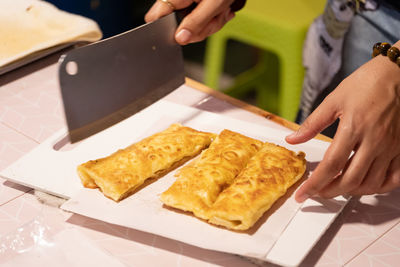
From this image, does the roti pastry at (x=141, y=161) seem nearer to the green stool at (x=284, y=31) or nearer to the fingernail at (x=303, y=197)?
the fingernail at (x=303, y=197)

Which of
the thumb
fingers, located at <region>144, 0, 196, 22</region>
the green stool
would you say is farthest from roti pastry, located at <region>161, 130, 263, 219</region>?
the green stool

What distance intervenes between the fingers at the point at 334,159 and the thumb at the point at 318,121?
0.20ft

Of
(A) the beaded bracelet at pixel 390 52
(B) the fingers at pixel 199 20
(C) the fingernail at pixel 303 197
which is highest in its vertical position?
(A) the beaded bracelet at pixel 390 52

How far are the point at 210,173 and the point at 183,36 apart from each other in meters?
0.45

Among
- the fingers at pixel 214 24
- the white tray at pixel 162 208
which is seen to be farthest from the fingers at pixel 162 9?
the white tray at pixel 162 208

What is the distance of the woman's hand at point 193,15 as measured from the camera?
138cm

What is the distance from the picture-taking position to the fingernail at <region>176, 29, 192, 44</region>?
1378mm

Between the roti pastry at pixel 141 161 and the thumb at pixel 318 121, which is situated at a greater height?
the thumb at pixel 318 121

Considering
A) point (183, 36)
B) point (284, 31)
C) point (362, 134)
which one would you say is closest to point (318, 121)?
point (362, 134)

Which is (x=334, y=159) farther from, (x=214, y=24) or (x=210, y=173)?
(x=214, y=24)

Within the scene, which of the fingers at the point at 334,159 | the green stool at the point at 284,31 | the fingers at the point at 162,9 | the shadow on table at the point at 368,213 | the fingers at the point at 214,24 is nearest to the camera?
the fingers at the point at 334,159

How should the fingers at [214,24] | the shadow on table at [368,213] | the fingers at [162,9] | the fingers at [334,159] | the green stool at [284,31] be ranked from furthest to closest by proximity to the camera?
the green stool at [284,31] < the fingers at [214,24] < the fingers at [162,9] < the shadow on table at [368,213] < the fingers at [334,159]

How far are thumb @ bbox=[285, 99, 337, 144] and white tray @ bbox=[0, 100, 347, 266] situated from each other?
157 mm

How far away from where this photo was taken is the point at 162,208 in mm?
1095
